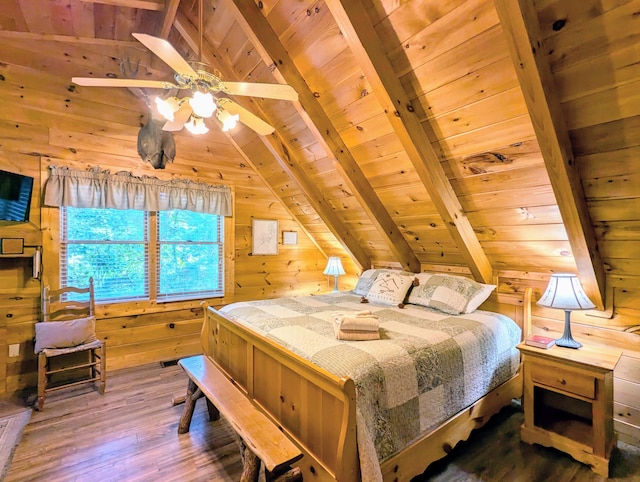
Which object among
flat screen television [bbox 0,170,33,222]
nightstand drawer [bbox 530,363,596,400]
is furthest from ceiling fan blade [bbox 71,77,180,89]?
nightstand drawer [bbox 530,363,596,400]

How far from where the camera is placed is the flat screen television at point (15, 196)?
8.74 feet

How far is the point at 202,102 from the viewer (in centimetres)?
179

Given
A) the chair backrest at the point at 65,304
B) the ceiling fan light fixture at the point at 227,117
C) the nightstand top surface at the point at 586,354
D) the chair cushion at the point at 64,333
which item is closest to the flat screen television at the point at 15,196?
the chair backrest at the point at 65,304

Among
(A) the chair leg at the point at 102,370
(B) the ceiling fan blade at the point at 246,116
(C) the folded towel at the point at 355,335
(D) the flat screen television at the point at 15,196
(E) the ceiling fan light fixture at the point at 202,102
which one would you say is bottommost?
(A) the chair leg at the point at 102,370

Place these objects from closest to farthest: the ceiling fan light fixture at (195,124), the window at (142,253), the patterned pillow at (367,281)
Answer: the ceiling fan light fixture at (195,124) < the window at (142,253) < the patterned pillow at (367,281)

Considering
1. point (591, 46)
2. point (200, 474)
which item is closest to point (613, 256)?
point (591, 46)

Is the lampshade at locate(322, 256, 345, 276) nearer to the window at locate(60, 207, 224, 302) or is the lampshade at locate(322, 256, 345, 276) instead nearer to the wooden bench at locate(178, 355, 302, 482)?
the window at locate(60, 207, 224, 302)

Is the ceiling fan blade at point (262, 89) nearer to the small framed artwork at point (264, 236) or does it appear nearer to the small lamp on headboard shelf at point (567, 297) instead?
the small lamp on headboard shelf at point (567, 297)

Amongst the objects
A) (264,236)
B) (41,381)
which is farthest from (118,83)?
(264,236)

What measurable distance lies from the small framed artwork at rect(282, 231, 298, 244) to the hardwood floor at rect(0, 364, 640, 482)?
8.15 feet

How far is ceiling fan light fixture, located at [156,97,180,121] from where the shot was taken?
1.86 meters

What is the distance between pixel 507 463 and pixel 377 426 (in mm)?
1139

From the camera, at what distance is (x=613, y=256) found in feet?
7.45

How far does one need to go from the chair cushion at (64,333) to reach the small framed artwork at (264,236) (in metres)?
2.02
